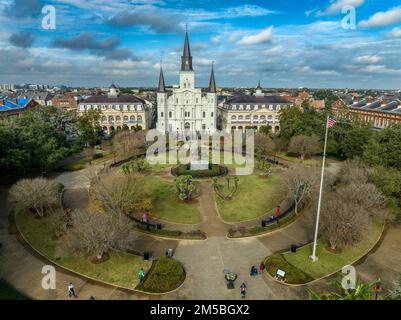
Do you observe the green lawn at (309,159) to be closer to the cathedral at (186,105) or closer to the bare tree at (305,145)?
the bare tree at (305,145)

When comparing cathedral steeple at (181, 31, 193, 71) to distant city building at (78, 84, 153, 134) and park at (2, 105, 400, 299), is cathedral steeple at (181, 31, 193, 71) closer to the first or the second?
distant city building at (78, 84, 153, 134)

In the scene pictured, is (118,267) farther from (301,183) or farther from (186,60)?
(186,60)

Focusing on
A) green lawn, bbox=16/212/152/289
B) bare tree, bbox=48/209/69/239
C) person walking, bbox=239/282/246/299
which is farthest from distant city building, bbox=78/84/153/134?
person walking, bbox=239/282/246/299

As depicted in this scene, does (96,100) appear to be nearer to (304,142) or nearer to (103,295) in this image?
(304,142)

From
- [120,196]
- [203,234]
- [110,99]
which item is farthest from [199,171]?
[110,99]

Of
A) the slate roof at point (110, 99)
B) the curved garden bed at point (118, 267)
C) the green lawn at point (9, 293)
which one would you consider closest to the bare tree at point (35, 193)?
the curved garden bed at point (118, 267)
